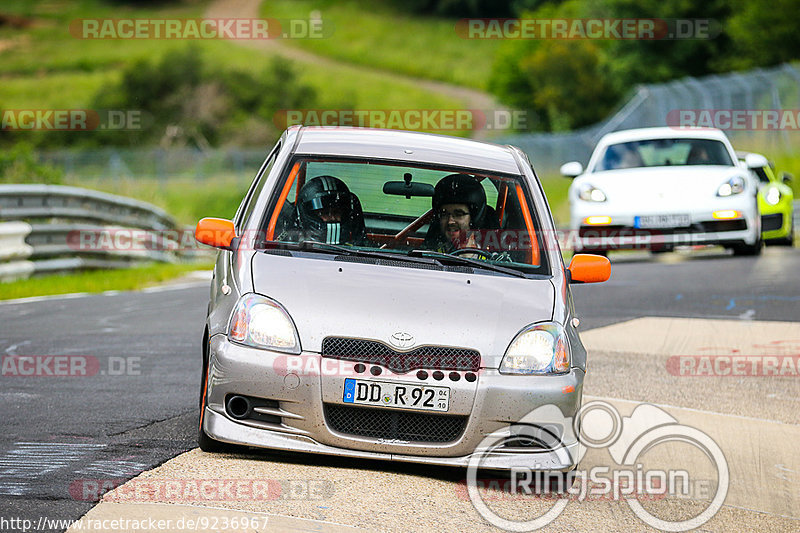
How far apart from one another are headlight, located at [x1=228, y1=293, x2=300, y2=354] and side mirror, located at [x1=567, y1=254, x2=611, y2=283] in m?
1.68

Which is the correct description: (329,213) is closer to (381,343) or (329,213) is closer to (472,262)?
(472,262)

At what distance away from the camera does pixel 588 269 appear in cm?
697

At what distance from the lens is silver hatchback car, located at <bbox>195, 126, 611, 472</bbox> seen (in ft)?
19.4

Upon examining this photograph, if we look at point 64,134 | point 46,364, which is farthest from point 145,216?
point 64,134

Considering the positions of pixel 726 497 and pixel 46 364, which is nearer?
pixel 726 497

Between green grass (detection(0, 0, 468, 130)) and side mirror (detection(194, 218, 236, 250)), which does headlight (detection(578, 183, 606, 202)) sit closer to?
side mirror (detection(194, 218, 236, 250))

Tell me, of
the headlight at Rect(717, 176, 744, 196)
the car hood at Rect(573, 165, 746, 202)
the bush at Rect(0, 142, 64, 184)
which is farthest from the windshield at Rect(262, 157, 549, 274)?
the bush at Rect(0, 142, 64, 184)

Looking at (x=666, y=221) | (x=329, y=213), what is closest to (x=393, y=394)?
(x=329, y=213)

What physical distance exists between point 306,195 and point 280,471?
5.78ft

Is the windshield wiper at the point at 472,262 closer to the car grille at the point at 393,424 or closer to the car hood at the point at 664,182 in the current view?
the car grille at the point at 393,424

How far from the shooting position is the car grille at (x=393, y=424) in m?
5.97

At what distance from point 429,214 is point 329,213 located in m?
0.83

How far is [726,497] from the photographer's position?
645cm

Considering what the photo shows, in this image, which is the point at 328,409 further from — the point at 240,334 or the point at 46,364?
the point at 46,364
